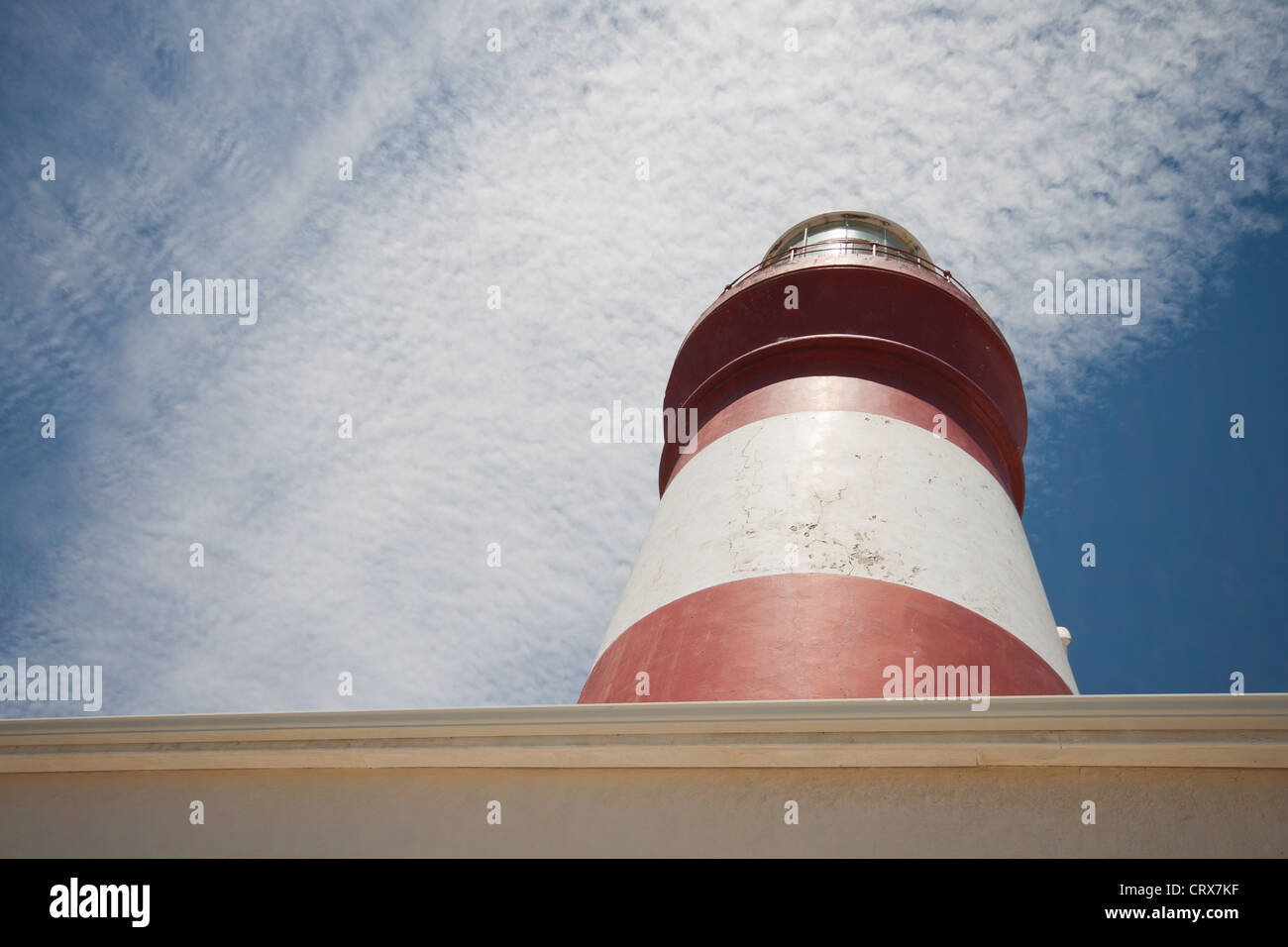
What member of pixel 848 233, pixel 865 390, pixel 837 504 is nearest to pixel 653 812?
pixel 837 504

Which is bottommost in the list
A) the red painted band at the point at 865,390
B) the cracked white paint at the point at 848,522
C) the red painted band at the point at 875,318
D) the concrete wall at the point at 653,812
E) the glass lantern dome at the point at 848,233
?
the concrete wall at the point at 653,812

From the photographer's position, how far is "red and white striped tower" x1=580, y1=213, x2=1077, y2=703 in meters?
5.20

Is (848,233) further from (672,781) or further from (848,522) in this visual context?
(672,781)

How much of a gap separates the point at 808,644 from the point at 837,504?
111cm

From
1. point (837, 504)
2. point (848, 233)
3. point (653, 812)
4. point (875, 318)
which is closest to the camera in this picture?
point (653, 812)

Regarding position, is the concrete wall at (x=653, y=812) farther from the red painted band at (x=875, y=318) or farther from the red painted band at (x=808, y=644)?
the red painted band at (x=875, y=318)

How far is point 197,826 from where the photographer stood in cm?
375

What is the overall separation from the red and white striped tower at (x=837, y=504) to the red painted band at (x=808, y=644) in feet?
0.04

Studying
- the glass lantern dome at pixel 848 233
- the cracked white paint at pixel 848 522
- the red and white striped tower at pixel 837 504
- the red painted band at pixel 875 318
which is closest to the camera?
the red and white striped tower at pixel 837 504

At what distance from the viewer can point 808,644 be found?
16.7 feet

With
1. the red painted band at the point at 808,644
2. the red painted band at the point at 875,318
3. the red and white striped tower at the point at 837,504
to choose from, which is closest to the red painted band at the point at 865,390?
the red and white striped tower at the point at 837,504

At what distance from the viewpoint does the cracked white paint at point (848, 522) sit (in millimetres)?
5621
